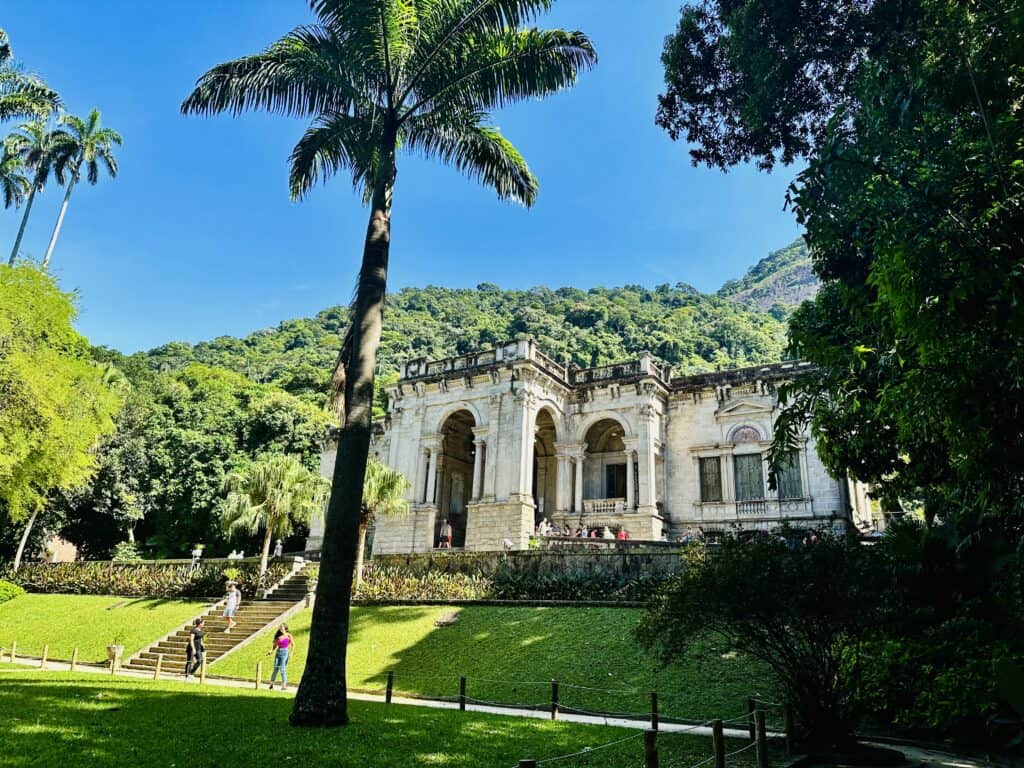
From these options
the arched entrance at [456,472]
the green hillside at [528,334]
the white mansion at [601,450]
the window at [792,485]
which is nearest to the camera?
the window at [792,485]

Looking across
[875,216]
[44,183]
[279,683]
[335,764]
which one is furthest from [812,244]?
[44,183]

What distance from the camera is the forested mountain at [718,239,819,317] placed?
111 metres

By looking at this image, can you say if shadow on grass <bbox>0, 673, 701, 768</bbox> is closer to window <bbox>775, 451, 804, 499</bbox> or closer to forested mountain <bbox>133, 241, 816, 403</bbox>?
window <bbox>775, 451, 804, 499</bbox>

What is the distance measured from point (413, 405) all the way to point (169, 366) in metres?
48.6

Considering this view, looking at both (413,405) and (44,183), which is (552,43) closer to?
(413,405)

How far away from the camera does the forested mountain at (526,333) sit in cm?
6366

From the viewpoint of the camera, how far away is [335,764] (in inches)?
262

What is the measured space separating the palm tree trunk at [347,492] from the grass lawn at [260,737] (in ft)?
1.52

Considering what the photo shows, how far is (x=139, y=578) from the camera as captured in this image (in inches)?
1129

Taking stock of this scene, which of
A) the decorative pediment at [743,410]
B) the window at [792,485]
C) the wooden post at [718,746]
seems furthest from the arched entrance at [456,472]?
the wooden post at [718,746]

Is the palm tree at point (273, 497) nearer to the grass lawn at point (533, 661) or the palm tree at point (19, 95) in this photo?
the grass lawn at point (533, 661)

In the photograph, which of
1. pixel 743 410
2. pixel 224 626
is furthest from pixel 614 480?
pixel 224 626

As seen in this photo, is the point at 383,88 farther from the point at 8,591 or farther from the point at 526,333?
the point at 526,333

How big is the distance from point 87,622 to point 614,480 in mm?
22349
